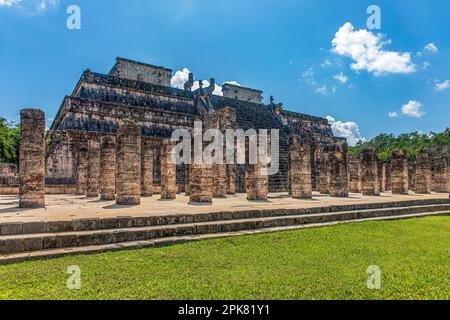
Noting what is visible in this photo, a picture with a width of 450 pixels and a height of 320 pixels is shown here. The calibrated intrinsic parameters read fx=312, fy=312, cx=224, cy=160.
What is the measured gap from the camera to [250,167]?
14219 mm

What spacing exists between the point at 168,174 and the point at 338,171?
8.88m

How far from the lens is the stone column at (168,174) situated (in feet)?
46.7

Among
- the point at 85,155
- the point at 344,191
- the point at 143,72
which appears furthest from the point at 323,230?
the point at 143,72

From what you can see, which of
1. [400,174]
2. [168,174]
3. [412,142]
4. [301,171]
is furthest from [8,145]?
[412,142]

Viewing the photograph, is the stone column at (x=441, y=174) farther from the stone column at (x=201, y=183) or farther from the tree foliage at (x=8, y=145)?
the tree foliage at (x=8, y=145)

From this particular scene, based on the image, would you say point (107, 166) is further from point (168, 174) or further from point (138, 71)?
point (138, 71)

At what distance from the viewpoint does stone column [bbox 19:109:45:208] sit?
9641 millimetres

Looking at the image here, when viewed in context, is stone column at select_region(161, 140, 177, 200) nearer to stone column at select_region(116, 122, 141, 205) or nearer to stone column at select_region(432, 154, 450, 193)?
stone column at select_region(116, 122, 141, 205)

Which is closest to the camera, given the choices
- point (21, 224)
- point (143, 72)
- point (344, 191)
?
point (21, 224)

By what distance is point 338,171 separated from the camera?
1656 cm

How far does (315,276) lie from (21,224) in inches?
208

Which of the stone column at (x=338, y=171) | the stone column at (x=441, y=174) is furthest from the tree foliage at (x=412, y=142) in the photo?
the stone column at (x=338, y=171)

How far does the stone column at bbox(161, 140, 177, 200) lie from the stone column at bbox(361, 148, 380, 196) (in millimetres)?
10820
